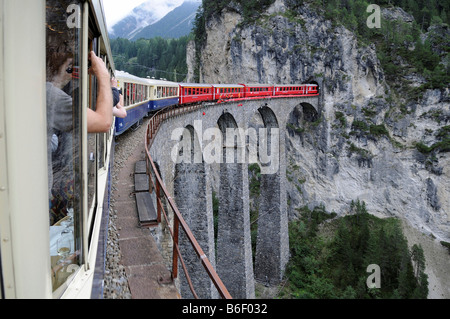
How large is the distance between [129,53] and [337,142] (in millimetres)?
81359

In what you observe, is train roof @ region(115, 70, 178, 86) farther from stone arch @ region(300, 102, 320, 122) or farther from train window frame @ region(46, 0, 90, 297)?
stone arch @ region(300, 102, 320, 122)

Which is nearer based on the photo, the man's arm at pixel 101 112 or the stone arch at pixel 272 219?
the man's arm at pixel 101 112

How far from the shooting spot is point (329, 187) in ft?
81.4

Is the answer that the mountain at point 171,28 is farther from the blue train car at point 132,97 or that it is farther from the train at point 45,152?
the train at point 45,152

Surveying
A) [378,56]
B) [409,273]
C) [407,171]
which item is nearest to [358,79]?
[378,56]

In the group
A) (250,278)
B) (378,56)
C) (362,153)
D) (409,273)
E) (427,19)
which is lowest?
(409,273)

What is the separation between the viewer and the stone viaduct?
42.5ft

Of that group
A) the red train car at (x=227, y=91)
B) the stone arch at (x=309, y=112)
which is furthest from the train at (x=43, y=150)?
the stone arch at (x=309, y=112)

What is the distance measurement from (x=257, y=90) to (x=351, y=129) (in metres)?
8.94

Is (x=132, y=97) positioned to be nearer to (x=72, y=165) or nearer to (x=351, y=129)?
(x=72, y=165)

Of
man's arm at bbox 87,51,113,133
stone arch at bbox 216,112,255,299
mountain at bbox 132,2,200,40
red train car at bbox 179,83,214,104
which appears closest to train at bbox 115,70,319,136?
red train car at bbox 179,83,214,104

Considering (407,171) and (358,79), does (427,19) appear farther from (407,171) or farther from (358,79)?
(407,171)

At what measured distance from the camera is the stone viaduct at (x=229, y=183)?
13.0 metres

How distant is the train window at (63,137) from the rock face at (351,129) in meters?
23.7
